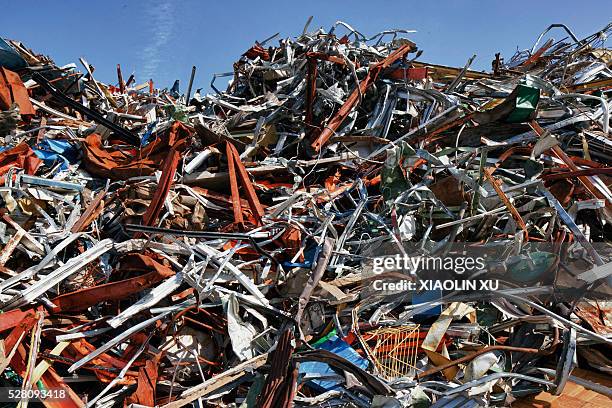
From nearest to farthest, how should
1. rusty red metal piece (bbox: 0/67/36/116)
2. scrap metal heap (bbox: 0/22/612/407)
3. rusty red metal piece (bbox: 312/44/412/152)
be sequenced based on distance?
scrap metal heap (bbox: 0/22/612/407)
rusty red metal piece (bbox: 312/44/412/152)
rusty red metal piece (bbox: 0/67/36/116)

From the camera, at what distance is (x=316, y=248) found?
12.3 feet

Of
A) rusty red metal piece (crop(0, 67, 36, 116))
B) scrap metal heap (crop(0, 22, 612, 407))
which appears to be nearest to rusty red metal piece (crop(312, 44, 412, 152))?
scrap metal heap (crop(0, 22, 612, 407))

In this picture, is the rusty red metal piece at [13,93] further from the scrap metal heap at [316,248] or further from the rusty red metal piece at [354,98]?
the rusty red metal piece at [354,98]

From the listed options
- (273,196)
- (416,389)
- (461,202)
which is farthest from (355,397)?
(273,196)

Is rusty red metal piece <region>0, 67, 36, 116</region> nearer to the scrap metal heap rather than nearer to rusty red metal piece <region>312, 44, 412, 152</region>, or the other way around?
the scrap metal heap

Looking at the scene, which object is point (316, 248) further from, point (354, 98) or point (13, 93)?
point (13, 93)

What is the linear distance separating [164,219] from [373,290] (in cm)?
175

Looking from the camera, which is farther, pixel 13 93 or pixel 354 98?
pixel 13 93

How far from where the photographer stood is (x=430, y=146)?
479 centimetres

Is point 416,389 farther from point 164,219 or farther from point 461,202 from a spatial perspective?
point 164,219

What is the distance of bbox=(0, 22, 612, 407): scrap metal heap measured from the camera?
2.94 m

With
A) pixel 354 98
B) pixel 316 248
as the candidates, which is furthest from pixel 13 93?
pixel 316 248

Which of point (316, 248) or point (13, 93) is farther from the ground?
point (13, 93)

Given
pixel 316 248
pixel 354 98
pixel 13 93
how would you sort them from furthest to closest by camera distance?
pixel 13 93, pixel 354 98, pixel 316 248
